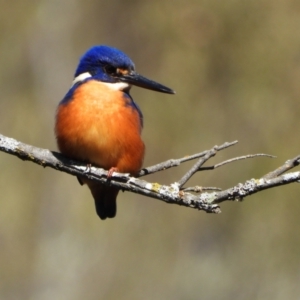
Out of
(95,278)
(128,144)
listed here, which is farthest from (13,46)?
(128,144)

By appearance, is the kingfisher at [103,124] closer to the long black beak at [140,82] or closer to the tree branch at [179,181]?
the long black beak at [140,82]

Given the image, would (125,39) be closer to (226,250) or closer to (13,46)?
(13,46)

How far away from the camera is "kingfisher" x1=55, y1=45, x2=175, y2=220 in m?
2.86

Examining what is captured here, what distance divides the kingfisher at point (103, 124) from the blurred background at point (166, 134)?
11.8 ft

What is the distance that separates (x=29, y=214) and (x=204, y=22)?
3.46 m

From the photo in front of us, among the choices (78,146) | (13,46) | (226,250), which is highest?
(13,46)

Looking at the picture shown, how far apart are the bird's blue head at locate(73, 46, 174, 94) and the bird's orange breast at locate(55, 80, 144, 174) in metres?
0.12

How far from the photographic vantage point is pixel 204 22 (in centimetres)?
723

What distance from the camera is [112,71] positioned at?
3.19 meters

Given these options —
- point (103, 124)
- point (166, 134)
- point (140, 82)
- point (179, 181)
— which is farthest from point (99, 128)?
point (166, 134)

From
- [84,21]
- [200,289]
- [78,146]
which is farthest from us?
[84,21]

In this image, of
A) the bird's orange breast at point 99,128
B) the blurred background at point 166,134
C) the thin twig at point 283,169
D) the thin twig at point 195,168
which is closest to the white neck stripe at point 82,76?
the bird's orange breast at point 99,128

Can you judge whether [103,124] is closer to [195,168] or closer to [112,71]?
[112,71]

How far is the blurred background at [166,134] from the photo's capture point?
6918 mm
